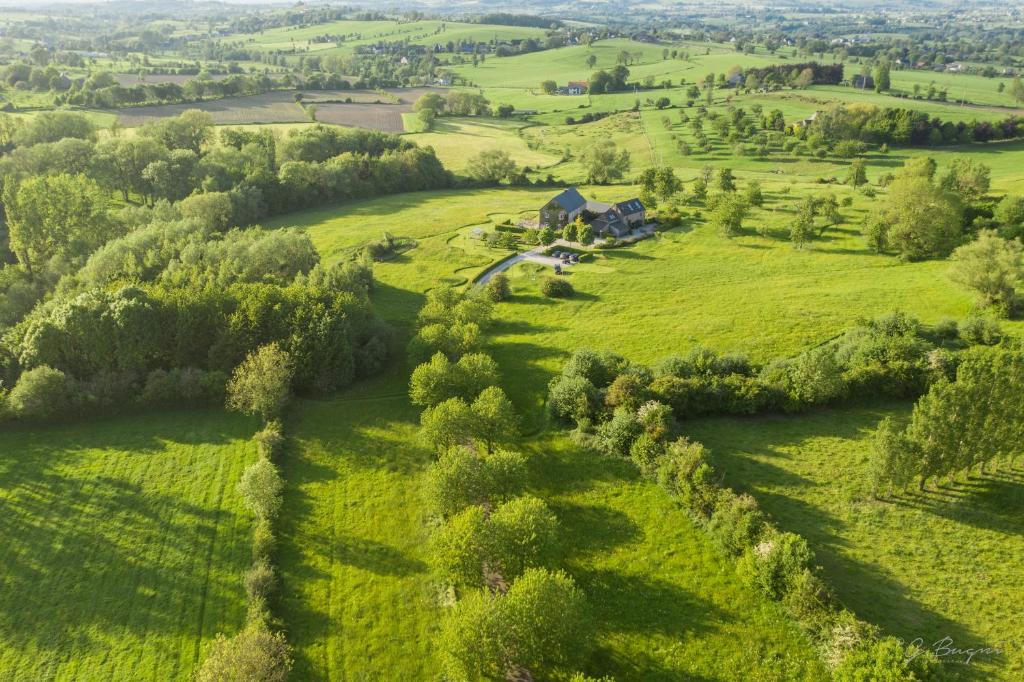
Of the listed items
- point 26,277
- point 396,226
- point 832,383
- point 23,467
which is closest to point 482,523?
point 832,383

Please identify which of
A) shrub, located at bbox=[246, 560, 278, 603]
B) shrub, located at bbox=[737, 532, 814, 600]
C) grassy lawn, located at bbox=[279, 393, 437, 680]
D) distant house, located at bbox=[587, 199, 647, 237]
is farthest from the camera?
distant house, located at bbox=[587, 199, 647, 237]

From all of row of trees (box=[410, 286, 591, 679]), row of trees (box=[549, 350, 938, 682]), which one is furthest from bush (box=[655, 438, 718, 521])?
row of trees (box=[410, 286, 591, 679])

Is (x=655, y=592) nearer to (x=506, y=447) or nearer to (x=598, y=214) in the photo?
(x=506, y=447)

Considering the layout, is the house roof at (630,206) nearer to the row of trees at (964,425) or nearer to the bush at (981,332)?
the bush at (981,332)

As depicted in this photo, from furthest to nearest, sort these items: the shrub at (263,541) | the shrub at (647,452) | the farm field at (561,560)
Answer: the shrub at (647,452) → the shrub at (263,541) → the farm field at (561,560)
